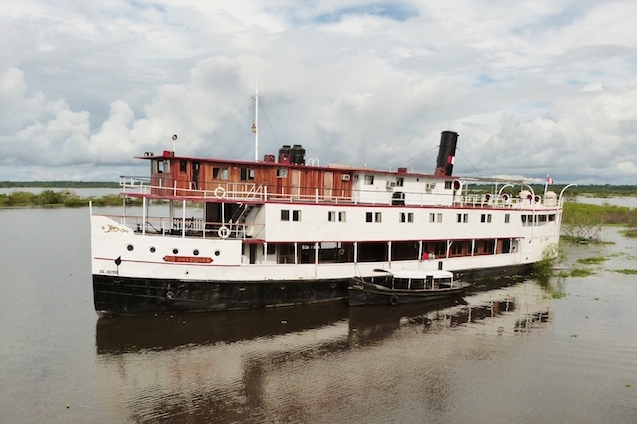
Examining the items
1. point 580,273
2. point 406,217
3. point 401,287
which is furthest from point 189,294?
point 580,273

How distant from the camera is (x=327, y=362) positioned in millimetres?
18547

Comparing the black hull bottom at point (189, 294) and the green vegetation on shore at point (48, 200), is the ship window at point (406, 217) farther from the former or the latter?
the green vegetation on shore at point (48, 200)

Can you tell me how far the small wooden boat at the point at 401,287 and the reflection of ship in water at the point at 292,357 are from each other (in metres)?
0.57

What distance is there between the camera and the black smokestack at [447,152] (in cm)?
3333

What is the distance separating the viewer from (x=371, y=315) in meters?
24.6

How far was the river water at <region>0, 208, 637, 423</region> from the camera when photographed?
14.7 m

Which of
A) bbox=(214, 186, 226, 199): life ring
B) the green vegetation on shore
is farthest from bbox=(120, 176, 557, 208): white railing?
the green vegetation on shore

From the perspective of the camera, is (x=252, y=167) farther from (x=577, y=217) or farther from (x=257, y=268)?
(x=577, y=217)

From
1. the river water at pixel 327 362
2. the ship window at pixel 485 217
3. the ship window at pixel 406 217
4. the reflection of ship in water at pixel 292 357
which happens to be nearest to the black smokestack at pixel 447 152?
the ship window at pixel 485 217

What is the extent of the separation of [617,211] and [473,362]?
260 feet

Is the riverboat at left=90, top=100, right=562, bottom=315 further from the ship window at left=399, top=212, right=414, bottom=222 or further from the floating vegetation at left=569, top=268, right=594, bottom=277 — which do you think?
the floating vegetation at left=569, top=268, right=594, bottom=277

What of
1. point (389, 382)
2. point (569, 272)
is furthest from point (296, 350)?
point (569, 272)

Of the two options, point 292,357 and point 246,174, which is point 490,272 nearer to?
point 246,174

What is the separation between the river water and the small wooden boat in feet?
2.19
